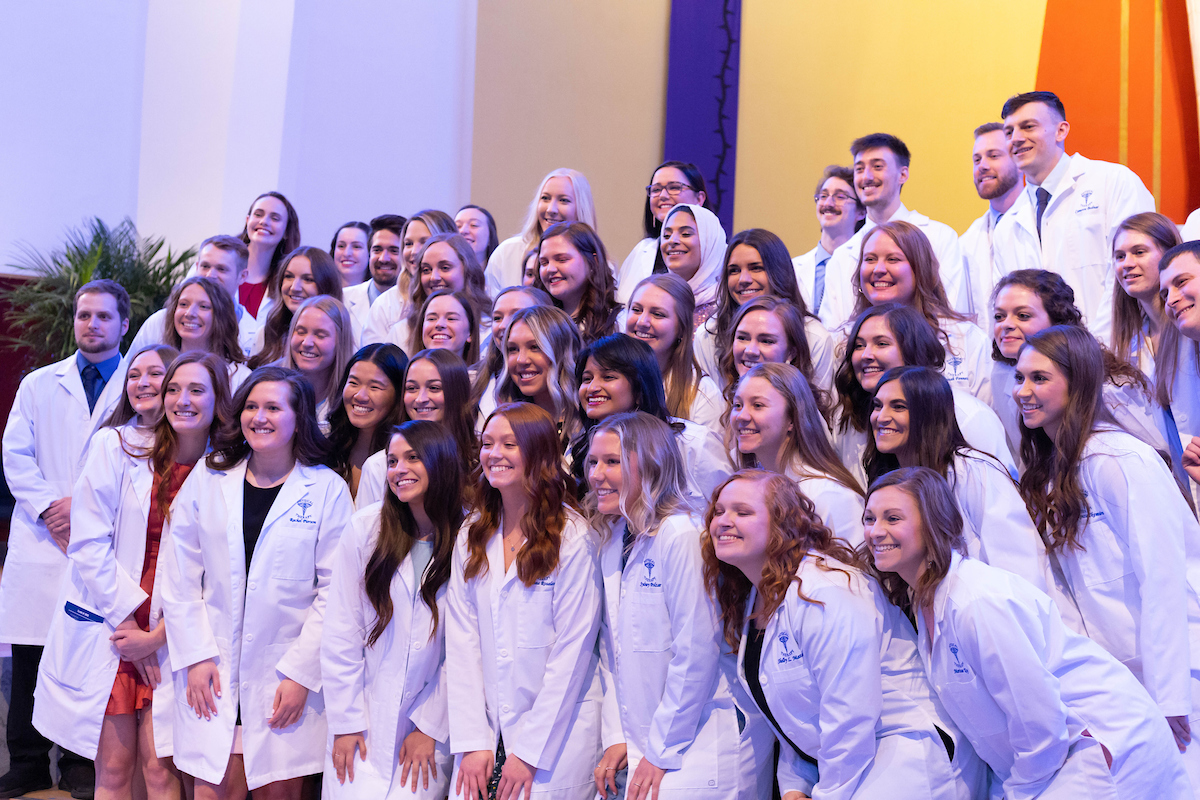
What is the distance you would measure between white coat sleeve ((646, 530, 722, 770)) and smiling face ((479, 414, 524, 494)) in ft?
1.61

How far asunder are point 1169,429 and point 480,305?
2565 millimetres

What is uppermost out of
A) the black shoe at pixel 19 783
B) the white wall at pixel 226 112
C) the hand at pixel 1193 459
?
the white wall at pixel 226 112

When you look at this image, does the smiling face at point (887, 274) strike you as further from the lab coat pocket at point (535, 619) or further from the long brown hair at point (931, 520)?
the lab coat pocket at point (535, 619)

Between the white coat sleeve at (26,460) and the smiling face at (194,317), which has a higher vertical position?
the smiling face at (194,317)

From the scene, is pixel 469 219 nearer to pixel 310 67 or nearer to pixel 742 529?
pixel 310 67

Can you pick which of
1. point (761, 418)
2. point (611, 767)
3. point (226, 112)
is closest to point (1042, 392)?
point (761, 418)

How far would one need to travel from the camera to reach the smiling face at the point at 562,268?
4.06 meters

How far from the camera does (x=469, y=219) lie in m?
5.18

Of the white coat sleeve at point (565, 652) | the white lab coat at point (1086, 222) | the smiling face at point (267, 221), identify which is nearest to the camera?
the white coat sleeve at point (565, 652)

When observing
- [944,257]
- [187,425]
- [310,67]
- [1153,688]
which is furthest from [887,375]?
[310,67]

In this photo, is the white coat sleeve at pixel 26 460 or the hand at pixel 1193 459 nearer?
the hand at pixel 1193 459

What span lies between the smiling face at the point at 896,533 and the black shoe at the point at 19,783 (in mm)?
3116

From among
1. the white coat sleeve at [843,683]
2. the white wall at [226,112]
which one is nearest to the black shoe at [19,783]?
the white coat sleeve at [843,683]

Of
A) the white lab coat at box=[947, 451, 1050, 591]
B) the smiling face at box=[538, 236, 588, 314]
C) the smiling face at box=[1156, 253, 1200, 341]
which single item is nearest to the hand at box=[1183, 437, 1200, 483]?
the smiling face at box=[1156, 253, 1200, 341]
